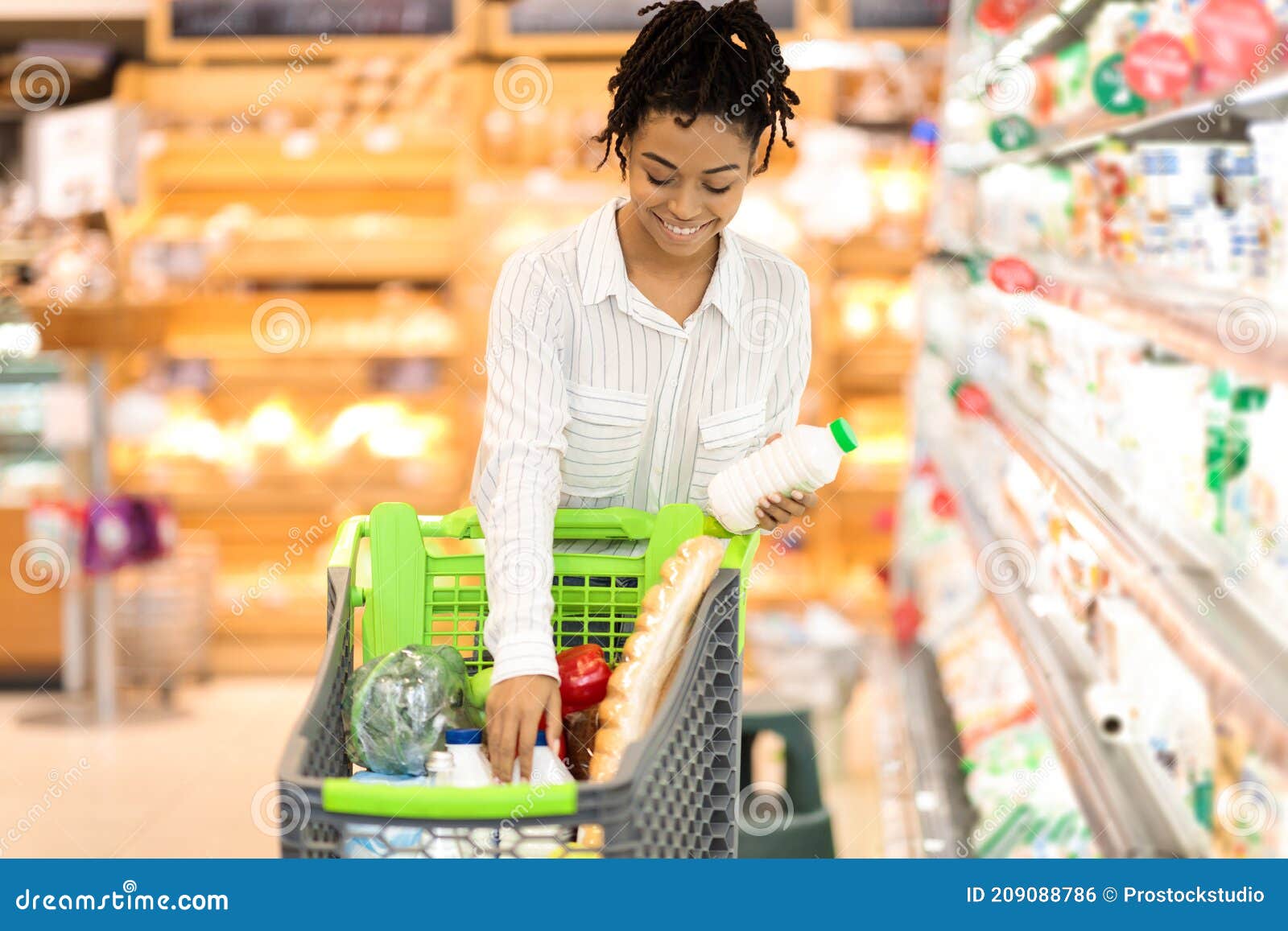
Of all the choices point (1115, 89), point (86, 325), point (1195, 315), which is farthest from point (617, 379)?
point (86, 325)

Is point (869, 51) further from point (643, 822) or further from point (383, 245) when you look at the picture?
point (643, 822)

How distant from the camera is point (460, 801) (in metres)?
1.15

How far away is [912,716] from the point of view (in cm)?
406

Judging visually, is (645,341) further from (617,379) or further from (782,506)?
(782,506)

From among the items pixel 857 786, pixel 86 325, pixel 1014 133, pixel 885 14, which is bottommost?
pixel 857 786

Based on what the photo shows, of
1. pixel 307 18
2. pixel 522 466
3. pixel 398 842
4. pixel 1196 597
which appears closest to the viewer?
pixel 398 842

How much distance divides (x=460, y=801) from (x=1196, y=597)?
988 millimetres

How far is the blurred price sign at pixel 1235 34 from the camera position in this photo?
174 cm

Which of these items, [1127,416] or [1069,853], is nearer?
[1127,416]

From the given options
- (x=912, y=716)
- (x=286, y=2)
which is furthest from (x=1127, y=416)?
(x=286, y=2)

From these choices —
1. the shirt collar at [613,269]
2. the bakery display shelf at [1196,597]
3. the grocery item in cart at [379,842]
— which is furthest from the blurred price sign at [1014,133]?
the grocery item in cart at [379,842]

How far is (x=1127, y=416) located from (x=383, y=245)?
3.68 metres

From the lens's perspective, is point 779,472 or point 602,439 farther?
point 602,439

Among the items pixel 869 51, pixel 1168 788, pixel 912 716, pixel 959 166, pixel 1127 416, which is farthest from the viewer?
pixel 869 51
